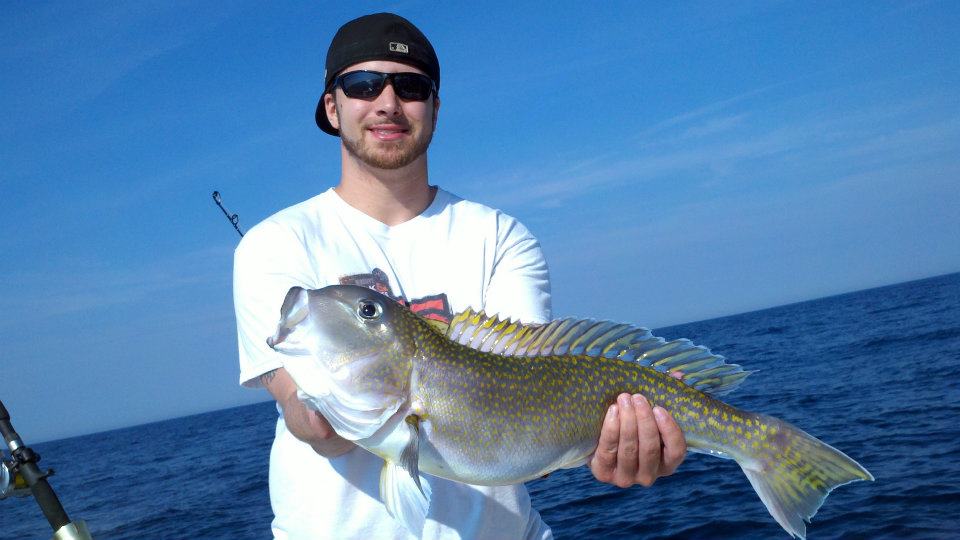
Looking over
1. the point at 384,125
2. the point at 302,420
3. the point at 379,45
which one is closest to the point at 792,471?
the point at 302,420

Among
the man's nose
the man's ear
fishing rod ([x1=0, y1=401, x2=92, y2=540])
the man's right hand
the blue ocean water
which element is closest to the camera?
the man's right hand

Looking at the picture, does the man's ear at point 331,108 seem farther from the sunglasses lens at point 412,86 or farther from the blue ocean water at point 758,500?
the blue ocean water at point 758,500

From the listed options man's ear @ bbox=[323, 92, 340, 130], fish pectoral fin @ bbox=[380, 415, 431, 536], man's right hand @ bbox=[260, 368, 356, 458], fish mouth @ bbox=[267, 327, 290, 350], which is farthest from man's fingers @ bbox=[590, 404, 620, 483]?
man's ear @ bbox=[323, 92, 340, 130]

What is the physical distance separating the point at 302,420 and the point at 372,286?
773mm

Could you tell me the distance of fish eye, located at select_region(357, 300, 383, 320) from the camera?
2678 millimetres

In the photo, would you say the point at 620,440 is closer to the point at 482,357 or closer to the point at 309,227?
the point at 482,357

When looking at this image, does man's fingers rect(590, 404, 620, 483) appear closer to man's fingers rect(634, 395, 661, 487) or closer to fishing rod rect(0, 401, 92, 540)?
man's fingers rect(634, 395, 661, 487)

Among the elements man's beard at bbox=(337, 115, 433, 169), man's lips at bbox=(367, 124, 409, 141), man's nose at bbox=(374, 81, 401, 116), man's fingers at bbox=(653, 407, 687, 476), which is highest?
man's nose at bbox=(374, 81, 401, 116)

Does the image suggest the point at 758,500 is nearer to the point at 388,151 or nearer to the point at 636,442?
the point at 636,442

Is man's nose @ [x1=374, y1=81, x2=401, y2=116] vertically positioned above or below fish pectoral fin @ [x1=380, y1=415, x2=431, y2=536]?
above

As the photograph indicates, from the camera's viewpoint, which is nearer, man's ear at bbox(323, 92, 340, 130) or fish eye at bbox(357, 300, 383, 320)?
fish eye at bbox(357, 300, 383, 320)

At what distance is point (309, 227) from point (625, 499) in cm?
1114

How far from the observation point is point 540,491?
14602mm

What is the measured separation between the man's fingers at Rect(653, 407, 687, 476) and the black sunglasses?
205cm
